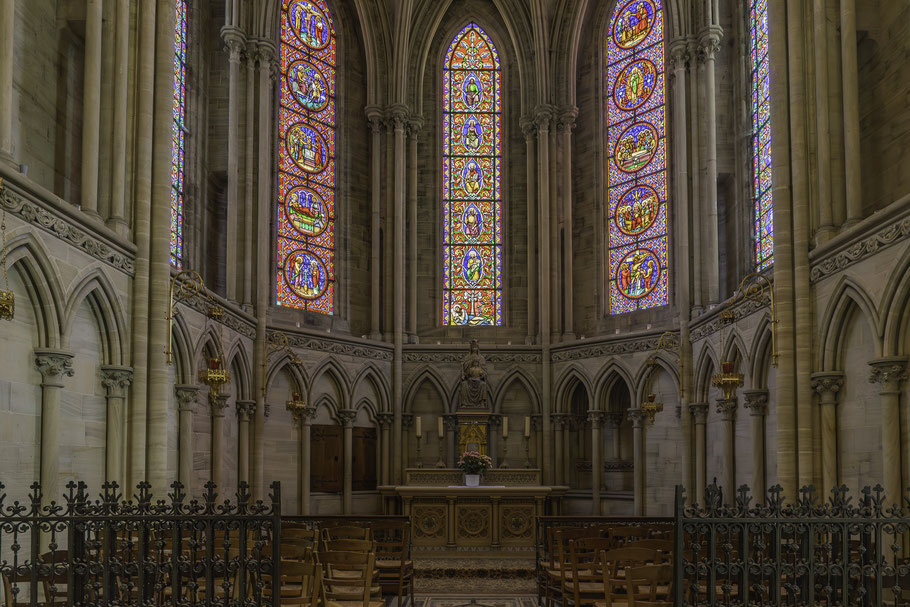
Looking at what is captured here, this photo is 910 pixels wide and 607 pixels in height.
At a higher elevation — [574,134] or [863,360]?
[574,134]

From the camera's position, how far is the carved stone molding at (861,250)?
11.5 m

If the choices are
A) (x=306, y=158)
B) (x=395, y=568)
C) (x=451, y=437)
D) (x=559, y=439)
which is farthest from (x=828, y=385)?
(x=306, y=158)

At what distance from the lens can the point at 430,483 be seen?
21.4 m

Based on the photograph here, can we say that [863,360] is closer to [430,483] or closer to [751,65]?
[751,65]

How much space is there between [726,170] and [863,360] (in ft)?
28.9

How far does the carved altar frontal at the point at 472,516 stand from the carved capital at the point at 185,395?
16.5ft

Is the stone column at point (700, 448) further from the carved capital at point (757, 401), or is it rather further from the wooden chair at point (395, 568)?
the wooden chair at point (395, 568)

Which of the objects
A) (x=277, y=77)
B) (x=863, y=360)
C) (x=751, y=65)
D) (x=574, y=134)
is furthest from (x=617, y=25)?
(x=863, y=360)

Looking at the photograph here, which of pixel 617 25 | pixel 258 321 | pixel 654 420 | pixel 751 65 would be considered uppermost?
pixel 617 25

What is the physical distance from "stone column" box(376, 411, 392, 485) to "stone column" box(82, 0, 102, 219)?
12.1 metres

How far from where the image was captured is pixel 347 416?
78.4 ft

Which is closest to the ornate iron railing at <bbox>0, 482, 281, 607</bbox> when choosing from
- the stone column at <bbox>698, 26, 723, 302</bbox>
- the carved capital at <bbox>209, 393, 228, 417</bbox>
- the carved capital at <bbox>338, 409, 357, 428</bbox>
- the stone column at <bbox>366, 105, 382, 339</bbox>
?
the carved capital at <bbox>209, 393, 228, 417</bbox>

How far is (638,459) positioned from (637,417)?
99cm

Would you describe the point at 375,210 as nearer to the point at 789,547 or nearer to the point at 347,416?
the point at 347,416
